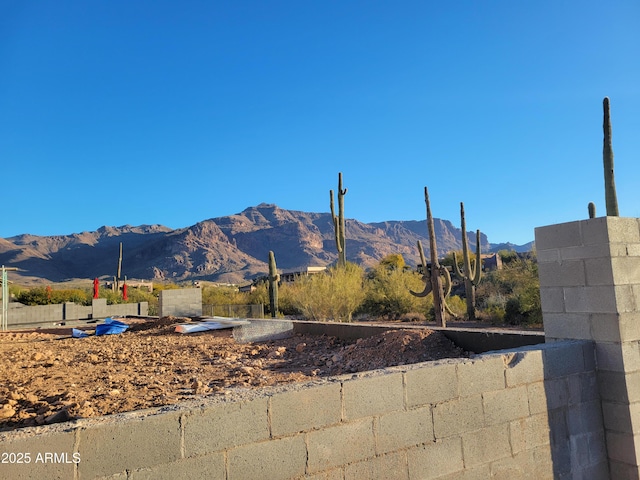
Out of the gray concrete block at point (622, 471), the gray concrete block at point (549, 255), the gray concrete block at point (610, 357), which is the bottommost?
the gray concrete block at point (622, 471)

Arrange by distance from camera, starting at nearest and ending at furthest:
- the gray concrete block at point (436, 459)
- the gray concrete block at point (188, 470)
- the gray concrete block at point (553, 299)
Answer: the gray concrete block at point (188, 470), the gray concrete block at point (436, 459), the gray concrete block at point (553, 299)

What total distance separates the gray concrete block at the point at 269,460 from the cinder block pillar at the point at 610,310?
322cm

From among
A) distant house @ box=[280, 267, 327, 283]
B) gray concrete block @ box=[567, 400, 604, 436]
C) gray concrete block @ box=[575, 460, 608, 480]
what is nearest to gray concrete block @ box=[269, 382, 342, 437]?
gray concrete block @ box=[567, 400, 604, 436]

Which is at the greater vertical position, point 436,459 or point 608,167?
point 608,167

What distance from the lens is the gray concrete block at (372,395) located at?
317cm

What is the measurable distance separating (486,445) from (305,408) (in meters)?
1.69

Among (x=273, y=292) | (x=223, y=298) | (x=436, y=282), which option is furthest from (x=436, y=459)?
(x=223, y=298)

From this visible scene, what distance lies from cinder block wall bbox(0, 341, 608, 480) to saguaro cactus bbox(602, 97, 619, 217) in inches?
400

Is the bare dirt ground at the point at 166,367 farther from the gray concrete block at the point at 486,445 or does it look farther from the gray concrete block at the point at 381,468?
the gray concrete block at the point at 486,445

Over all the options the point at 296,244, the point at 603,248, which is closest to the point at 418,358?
the point at 603,248

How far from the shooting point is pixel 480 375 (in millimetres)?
3779

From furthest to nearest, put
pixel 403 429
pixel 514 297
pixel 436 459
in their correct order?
pixel 514 297 < pixel 436 459 < pixel 403 429

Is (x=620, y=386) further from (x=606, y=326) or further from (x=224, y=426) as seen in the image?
(x=224, y=426)

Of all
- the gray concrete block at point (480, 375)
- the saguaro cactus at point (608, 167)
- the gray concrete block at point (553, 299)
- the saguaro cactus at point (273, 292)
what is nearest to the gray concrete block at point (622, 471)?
the gray concrete block at point (553, 299)
